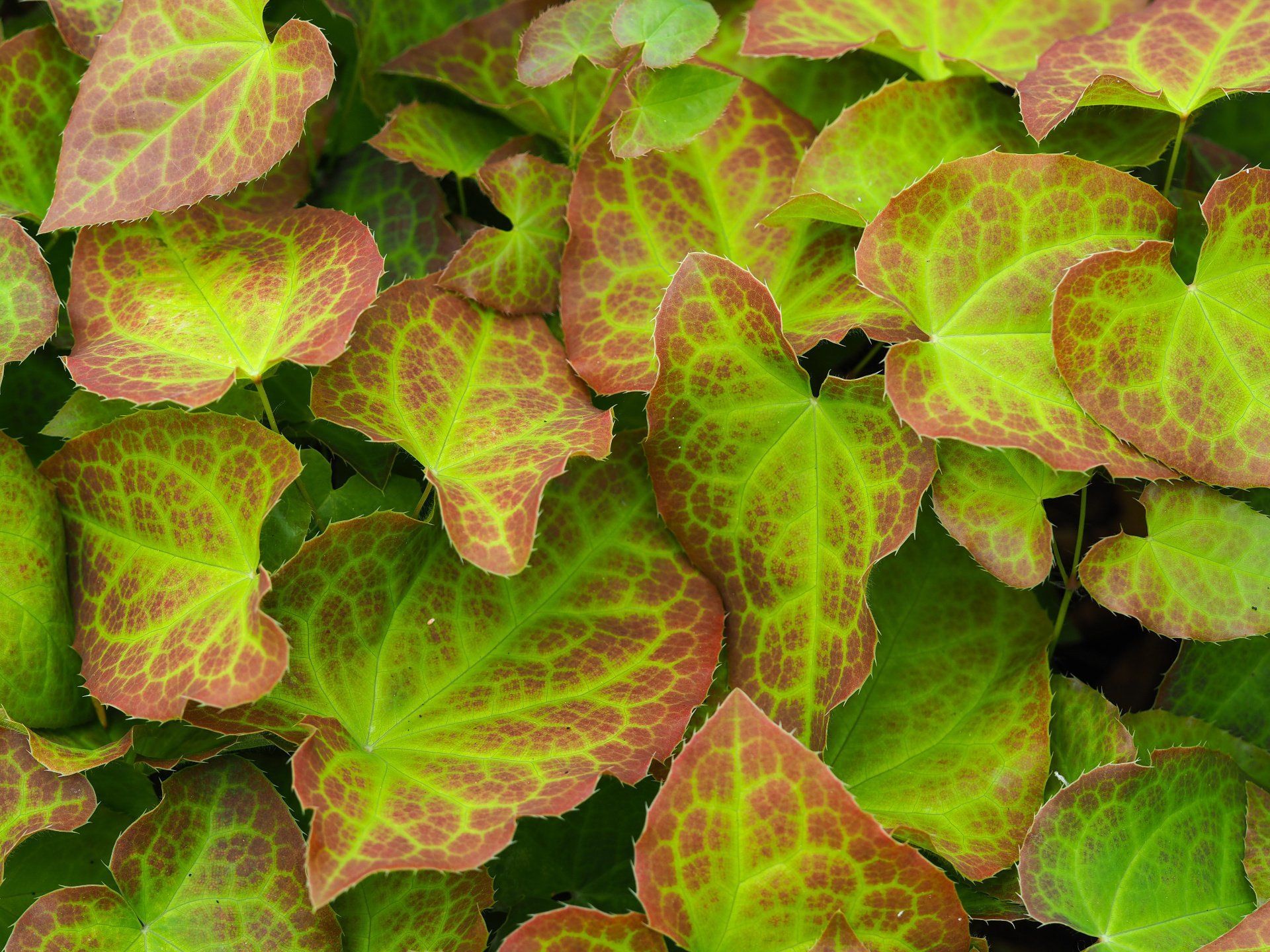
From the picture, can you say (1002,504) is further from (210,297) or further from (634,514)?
(210,297)

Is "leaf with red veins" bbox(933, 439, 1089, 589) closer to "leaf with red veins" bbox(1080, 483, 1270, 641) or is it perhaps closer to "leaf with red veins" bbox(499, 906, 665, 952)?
"leaf with red veins" bbox(1080, 483, 1270, 641)

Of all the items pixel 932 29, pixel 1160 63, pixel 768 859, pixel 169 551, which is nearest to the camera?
pixel 768 859

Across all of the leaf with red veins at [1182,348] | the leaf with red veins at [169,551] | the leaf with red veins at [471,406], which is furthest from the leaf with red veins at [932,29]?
the leaf with red veins at [169,551]

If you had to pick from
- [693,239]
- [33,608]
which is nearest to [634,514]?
[693,239]

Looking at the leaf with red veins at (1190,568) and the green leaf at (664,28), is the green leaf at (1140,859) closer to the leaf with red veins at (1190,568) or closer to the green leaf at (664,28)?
the leaf with red veins at (1190,568)

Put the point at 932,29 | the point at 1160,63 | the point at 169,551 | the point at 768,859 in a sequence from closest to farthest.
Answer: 1. the point at 768,859
2. the point at 169,551
3. the point at 1160,63
4. the point at 932,29

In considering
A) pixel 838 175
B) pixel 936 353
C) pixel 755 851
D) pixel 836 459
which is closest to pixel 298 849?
pixel 755 851

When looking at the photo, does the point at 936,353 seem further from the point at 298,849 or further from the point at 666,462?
the point at 298,849
